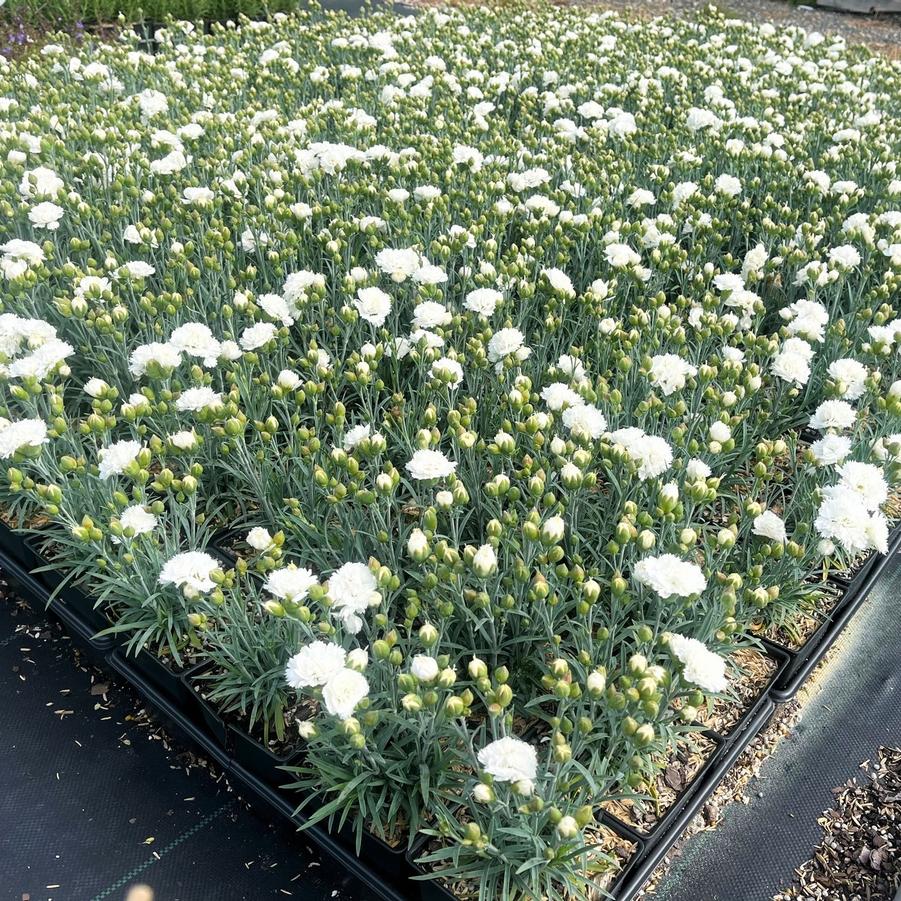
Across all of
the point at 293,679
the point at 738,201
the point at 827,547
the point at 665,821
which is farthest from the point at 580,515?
the point at 738,201

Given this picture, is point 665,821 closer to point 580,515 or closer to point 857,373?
point 580,515

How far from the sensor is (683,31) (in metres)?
7.47

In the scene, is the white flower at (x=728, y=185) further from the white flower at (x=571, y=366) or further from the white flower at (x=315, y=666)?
the white flower at (x=315, y=666)

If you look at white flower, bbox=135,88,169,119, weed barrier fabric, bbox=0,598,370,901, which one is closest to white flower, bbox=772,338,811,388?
weed barrier fabric, bbox=0,598,370,901

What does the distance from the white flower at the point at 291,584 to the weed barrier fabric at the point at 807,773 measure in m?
1.28

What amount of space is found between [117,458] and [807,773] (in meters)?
2.27

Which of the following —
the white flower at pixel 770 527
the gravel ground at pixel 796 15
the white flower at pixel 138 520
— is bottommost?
the white flower at pixel 138 520

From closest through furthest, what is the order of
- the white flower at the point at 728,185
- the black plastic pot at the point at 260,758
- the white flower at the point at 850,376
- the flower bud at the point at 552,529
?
the flower bud at the point at 552,529
the black plastic pot at the point at 260,758
the white flower at the point at 850,376
the white flower at the point at 728,185

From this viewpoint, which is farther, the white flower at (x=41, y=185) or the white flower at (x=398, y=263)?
the white flower at (x=41, y=185)

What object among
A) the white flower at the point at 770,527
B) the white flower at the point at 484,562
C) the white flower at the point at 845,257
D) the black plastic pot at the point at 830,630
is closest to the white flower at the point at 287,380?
the white flower at the point at 484,562

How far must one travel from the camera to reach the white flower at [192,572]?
6.57ft

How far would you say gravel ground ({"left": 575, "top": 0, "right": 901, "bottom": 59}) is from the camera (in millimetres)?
12086

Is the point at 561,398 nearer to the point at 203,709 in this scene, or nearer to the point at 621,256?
the point at 621,256

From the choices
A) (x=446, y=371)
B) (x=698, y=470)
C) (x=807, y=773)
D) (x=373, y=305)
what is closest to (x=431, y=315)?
(x=373, y=305)
